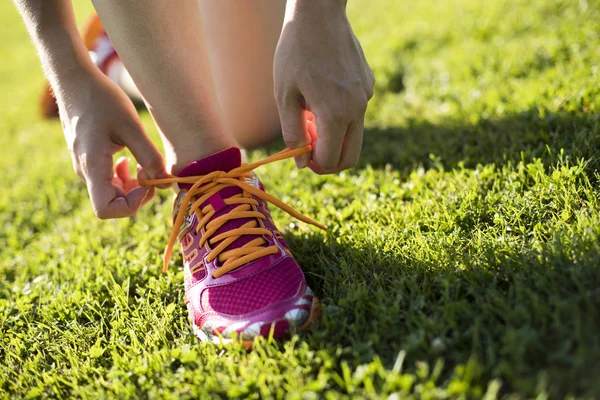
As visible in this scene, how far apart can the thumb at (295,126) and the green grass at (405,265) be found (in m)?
0.38

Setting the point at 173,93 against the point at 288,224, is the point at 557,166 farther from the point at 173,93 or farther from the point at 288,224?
the point at 173,93

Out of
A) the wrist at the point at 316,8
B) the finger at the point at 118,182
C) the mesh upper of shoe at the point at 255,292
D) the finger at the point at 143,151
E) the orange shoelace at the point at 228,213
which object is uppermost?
the wrist at the point at 316,8

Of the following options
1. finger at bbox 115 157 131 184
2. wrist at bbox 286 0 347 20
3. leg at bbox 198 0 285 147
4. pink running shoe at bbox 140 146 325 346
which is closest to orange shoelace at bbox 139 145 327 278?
pink running shoe at bbox 140 146 325 346

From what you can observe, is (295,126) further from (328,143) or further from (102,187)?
(102,187)

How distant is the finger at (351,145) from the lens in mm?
1493

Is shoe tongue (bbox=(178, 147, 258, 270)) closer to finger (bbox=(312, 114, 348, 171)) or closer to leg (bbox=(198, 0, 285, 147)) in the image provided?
finger (bbox=(312, 114, 348, 171))

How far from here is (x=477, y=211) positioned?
1725 millimetres

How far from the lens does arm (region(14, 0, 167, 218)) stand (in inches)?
65.9

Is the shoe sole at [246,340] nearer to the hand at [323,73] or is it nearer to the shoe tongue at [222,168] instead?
the shoe tongue at [222,168]

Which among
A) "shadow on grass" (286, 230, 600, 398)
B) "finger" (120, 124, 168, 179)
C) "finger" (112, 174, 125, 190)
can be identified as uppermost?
"finger" (120, 124, 168, 179)

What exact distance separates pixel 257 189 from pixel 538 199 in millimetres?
905

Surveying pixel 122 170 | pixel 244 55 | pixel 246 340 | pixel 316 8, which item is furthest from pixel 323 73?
pixel 244 55

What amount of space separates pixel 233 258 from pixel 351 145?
490mm

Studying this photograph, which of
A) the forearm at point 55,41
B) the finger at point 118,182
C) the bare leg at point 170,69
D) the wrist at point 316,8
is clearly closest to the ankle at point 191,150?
the bare leg at point 170,69
